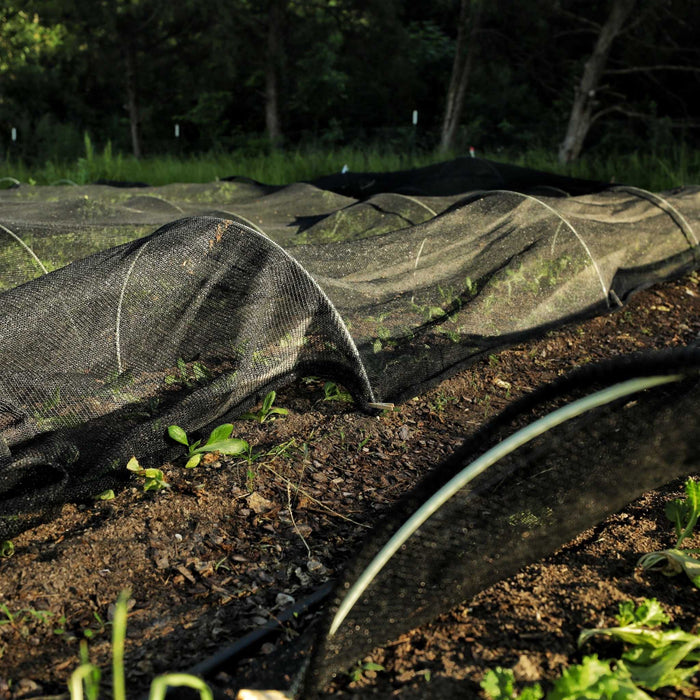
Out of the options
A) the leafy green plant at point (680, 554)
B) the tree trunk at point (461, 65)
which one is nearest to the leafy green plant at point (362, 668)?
the leafy green plant at point (680, 554)

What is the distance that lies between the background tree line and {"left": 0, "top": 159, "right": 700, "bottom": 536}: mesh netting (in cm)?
798

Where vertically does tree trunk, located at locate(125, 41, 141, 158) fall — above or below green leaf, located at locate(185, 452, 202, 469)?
above

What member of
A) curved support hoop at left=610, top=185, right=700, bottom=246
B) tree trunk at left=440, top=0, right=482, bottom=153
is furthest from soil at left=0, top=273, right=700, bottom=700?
tree trunk at left=440, top=0, right=482, bottom=153

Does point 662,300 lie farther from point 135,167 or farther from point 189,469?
point 135,167

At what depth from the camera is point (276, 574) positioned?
2188 millimetres

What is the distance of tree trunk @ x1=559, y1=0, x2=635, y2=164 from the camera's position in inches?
412

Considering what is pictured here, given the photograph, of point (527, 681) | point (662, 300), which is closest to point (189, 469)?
point (527, 681)

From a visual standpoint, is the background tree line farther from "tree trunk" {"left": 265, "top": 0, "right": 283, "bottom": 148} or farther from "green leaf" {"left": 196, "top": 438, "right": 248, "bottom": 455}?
"green leaf" {"left": 196, "top": 438, "right": 248, "bottom": 455}

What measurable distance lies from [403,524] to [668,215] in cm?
485

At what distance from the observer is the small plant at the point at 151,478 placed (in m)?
2.60

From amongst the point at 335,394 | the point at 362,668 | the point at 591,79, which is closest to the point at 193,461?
the point at 335,394

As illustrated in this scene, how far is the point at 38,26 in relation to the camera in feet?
54.7

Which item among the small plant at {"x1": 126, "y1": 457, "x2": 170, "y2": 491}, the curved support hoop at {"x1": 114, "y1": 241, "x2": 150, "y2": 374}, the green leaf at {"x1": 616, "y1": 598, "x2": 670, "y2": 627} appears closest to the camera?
the green leaf at {"x1": 616, "y1": 598, "x2": 670, "y2": 627}

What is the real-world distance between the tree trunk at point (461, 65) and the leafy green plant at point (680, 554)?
37.4ft
